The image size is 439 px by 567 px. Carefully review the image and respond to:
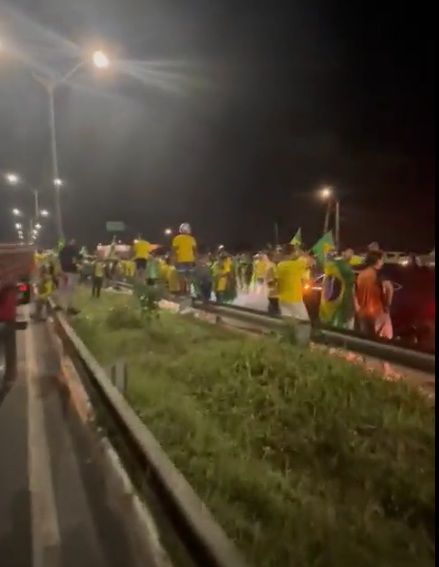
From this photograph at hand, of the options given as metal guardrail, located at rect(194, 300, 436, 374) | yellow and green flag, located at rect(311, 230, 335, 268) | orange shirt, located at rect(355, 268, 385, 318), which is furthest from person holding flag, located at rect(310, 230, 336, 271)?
orange shirt, located at rect(355, 268, 385, 318)

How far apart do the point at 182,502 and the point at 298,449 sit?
209 cm

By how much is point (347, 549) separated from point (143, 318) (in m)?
11.5

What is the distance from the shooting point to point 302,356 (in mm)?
10156

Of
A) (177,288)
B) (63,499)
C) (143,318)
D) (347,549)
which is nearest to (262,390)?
(63,499)

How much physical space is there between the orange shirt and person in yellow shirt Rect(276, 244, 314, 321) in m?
1.59

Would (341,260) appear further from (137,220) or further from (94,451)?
(137,220)

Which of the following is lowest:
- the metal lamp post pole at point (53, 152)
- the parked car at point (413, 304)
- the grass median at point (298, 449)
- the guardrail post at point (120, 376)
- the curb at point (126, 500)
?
the curb at point (126, 500)

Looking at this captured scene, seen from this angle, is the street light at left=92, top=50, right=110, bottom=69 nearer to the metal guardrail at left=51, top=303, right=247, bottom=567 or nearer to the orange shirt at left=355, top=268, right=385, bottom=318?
the orange shirt at left=355, top=268, right=385, bottom=318

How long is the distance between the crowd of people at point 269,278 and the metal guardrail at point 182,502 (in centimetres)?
485

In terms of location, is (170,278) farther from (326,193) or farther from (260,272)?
(326,193)

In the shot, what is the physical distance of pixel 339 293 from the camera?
1320 centimetres

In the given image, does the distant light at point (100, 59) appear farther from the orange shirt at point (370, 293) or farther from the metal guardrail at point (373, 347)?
the orange shirt at point (370, 293)

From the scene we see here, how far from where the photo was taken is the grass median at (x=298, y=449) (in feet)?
16.1

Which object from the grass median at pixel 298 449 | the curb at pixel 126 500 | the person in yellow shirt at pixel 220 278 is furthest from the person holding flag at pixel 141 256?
the curb at pixel 126 500
